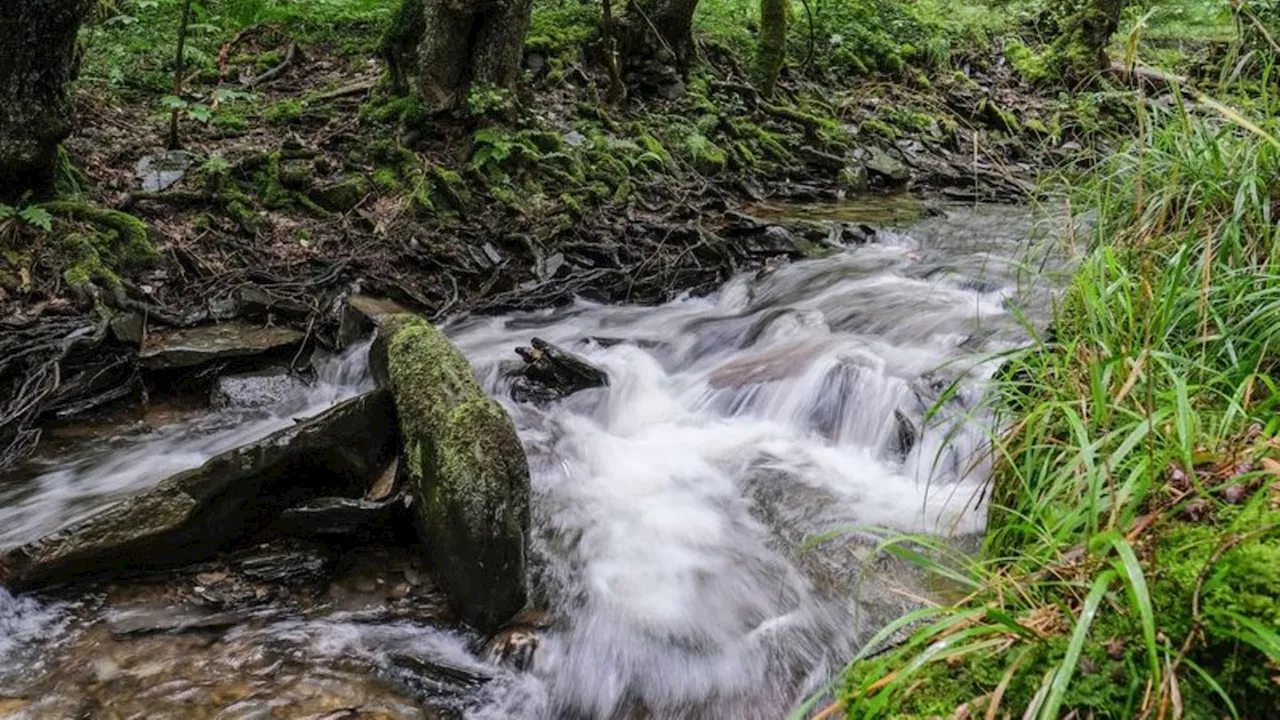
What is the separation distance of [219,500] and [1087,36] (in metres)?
15.7

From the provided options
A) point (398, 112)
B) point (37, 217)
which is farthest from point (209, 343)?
point (398, 112)

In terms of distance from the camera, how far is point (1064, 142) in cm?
1198

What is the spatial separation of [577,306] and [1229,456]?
4.85 m

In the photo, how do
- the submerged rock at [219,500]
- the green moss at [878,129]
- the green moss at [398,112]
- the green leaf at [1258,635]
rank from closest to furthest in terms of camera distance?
the green leaf at [1258,635]
the submerged rock at [219,500]
the green moss at [398,112]
the green moss at [878,129]

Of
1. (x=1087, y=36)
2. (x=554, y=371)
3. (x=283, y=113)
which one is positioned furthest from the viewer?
(x=1087, y=36)

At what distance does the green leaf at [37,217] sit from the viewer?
4.86 m

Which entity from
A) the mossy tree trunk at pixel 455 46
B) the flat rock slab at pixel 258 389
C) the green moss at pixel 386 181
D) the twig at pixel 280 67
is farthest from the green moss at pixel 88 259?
the twig at pixel 280 67

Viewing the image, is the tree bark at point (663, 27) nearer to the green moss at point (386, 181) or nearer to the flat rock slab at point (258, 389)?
the green moss at point (386, 181)

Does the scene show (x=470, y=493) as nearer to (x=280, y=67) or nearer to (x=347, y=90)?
(x=347, y=90)

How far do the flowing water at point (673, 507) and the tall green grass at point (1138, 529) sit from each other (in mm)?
272

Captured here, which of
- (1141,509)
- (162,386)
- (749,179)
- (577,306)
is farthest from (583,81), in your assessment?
(1141,509)

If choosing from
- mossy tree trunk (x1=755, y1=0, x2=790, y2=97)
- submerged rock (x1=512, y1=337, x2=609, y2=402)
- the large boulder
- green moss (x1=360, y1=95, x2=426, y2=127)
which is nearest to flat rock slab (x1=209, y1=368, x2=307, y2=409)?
submerged rock (x1=512, y1=337, x2=609, y2=402)

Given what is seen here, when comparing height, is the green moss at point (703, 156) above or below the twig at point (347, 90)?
below

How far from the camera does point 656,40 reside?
10.2 meters
